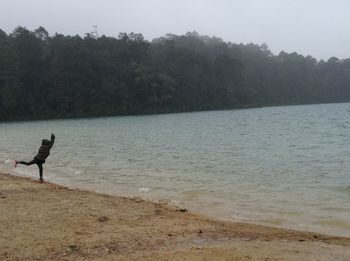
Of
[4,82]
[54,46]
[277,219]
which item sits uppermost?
[54,46]

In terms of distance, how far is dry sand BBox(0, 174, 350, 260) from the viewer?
7.88 m

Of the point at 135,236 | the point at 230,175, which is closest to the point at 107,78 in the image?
the point at 230,175

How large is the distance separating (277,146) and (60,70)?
79.6 m

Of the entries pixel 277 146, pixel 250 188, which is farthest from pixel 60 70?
pixel 250 188

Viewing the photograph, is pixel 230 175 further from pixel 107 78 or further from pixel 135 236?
pixel 107 78

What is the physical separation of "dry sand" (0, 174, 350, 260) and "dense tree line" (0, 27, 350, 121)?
84801mm

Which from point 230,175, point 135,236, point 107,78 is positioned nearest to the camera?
point 135,236

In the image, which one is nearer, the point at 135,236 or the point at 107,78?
the point at 135,236

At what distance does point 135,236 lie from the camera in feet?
29.5

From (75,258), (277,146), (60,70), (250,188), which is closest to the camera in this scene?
(75,258)

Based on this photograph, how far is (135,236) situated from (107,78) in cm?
9927

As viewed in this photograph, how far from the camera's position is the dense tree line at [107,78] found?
320ft

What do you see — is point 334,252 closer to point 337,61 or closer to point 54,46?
point 54,46

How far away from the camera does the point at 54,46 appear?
106 meters
